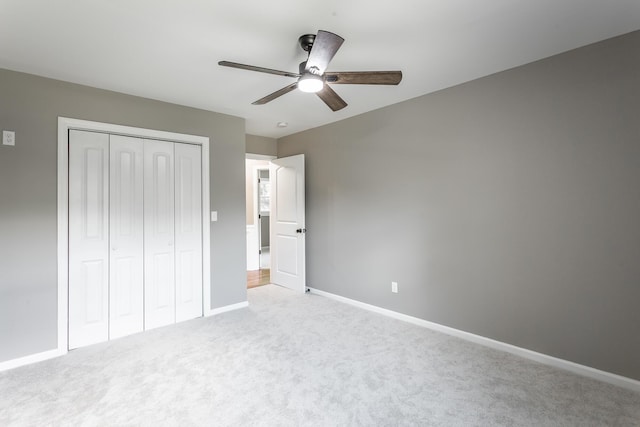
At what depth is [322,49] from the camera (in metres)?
1.75

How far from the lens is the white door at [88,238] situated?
2828 millimetres

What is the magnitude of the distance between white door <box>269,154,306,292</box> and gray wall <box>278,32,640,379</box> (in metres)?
0.96

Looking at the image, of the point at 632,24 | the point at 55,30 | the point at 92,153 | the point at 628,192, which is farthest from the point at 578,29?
the point at 92,153

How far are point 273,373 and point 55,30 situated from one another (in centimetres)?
283

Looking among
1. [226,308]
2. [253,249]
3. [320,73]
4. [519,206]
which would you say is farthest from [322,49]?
[253,249]

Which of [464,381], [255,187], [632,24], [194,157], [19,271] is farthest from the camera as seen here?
[255,187]

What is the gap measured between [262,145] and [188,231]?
201 cm

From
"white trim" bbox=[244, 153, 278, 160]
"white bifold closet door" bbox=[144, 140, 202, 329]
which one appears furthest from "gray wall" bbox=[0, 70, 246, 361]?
"white trim" bbox=[244, 153, 278, 160]

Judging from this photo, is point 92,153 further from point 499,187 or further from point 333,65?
point 499,187

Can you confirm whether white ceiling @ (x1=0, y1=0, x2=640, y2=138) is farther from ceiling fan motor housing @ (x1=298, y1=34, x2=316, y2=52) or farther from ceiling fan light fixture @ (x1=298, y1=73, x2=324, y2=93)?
ceiling fan light fixture @ (x1=298, y1=73, x2=324, y2=93)

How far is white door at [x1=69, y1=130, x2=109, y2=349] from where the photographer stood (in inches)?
111

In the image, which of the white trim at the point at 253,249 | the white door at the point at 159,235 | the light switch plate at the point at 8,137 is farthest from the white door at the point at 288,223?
the light switch plate at the point at 8,137

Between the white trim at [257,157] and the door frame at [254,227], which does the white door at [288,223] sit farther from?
the door frame at [254,227]

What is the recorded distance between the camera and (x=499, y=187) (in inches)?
107
